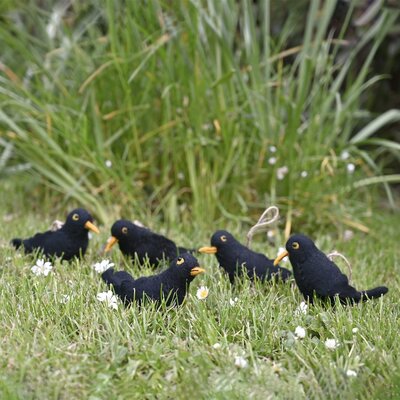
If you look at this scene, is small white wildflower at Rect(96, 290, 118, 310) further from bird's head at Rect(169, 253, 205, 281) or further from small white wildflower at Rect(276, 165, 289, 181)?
small white wildflower at Rect(276, 165, 289, 181)

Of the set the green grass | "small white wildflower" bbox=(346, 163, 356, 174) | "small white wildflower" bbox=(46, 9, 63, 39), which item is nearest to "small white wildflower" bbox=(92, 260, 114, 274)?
the green grass

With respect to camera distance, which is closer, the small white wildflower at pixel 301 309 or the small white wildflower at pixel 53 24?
the small white wildflower at pixel 301 309

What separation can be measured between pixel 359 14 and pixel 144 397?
3.58 m

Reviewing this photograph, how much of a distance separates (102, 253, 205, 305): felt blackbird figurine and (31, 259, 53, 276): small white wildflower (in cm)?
44

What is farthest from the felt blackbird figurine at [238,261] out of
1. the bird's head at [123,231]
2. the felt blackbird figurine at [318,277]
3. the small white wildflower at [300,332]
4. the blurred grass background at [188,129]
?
the blurred grass background at [188,129]

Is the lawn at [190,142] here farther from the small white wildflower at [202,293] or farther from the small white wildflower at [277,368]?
the small white wildflower at [277,368]

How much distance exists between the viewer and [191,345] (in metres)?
2.42

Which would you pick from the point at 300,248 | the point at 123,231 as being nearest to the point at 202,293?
the point at 300,248

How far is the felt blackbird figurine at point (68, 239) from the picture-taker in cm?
323

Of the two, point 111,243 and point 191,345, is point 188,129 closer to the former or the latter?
point 111,243

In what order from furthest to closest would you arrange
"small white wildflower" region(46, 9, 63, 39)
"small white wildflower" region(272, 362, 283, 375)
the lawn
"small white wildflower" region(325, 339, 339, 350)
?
"small white wildflower" region(46, 9, 63, 39) → the lawn → "small white wildflower" region(325, 339, 339, 350) → "small white wildflower" region(272, 362, 283, 375)

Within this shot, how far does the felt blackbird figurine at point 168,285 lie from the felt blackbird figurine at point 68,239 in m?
0.59

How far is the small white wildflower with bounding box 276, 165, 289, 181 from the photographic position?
420 centimetres

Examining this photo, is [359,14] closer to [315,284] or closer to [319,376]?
[315,284]
